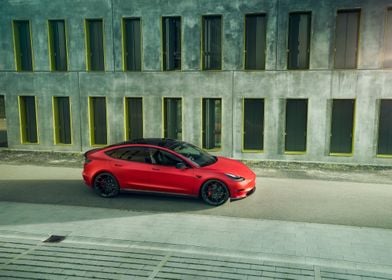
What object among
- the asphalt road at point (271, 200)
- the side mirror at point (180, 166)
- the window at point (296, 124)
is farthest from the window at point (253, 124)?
the side mirror at point (180, 166)

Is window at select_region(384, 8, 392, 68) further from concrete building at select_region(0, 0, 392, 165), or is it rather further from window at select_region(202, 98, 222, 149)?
window at select_region(202, 98, 222, 149)

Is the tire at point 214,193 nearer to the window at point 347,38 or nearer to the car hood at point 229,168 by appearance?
the car hood at point 229,168

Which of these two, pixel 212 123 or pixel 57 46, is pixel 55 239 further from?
pixel 57 46

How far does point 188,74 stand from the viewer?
1399 cm

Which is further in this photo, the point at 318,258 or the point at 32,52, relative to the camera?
the point at 32,52

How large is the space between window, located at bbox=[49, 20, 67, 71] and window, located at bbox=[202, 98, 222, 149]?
6717mm

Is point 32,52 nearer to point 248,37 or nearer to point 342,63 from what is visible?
point 248,37

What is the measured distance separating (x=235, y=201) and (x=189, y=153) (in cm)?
177

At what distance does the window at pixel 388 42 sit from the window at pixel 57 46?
13098 millimetres

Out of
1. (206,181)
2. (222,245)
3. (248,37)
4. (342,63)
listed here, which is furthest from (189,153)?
(342,63)

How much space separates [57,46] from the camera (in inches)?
595

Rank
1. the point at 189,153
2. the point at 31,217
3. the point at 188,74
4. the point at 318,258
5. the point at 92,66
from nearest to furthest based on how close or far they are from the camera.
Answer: the point at 318,258 → the point at 31,217 → the point at 189,153 → the point at 188,74 → the point at 92,66

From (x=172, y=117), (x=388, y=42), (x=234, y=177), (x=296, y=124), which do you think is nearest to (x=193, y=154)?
(x=234, y=177)

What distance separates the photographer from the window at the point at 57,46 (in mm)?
14961
